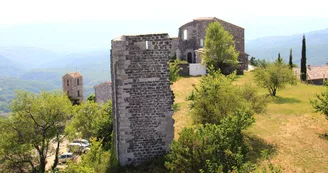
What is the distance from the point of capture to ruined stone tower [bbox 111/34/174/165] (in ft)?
51.9

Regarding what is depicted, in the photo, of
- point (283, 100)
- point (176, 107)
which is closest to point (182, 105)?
point (176, 107)

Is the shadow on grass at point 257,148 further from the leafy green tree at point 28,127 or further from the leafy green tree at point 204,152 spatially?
the leafy green tree at point 28,127

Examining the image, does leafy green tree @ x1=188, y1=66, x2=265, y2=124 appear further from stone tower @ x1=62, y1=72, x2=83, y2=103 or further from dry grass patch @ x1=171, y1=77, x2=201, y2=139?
stone tower @ x1=62, y1=72, x2=83, y2=103

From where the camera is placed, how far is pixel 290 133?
901 inches

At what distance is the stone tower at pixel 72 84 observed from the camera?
7847cm

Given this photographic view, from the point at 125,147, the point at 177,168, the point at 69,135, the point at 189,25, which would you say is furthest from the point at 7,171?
the point at 189,25

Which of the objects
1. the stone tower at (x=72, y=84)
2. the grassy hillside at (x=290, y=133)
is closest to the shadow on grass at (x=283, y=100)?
the grassy hillside at (x=290, y=133)

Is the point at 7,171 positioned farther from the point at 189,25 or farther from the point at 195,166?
the point at 189,25

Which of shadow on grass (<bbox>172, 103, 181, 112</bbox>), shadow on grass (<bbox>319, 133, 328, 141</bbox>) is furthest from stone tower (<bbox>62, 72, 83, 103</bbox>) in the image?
shadow on grass (<bbox>319, 133, 328, 141</bbox>)

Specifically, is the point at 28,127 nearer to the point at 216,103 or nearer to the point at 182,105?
the point at 182,105

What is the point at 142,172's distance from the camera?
52.9 feet

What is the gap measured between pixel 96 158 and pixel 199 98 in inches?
292

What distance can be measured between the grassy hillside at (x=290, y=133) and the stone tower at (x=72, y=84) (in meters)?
49.8

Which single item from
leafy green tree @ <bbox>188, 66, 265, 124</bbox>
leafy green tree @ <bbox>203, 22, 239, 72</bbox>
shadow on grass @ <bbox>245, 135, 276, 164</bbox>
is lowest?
shadow on grass @ <bbox>245, 135, 276, 164</bbox>
